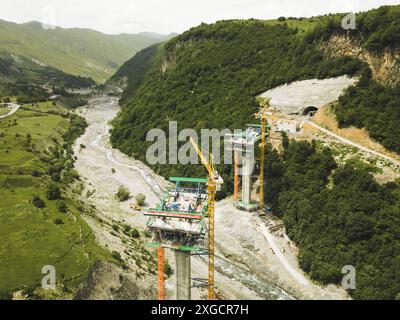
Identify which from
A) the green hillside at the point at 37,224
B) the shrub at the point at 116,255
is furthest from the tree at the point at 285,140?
the shrub at the point at 116,255

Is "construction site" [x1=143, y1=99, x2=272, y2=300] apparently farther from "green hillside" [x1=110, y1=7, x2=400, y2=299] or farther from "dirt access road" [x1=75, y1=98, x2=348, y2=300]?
"green hillside" [x1=110, y1=7, x2=400, y2=299]

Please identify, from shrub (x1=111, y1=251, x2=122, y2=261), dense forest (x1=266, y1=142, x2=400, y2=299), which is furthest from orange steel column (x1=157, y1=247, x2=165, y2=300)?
dense forest (x1=266, y1=142, x2=400, y2=299)

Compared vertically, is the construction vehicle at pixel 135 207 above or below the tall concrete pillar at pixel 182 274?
below

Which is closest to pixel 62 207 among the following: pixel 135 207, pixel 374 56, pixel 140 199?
pixel 135 207

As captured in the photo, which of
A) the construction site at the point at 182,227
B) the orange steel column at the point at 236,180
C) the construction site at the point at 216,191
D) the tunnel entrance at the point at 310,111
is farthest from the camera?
the tunnel entrance at the point at 310,111

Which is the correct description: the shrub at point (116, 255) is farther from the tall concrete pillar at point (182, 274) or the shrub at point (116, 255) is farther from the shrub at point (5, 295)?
the shrub at point (5, 295)

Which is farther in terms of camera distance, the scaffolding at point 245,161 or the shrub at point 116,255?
the scaffolding at point 245,161

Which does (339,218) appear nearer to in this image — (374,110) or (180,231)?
(374,110)
